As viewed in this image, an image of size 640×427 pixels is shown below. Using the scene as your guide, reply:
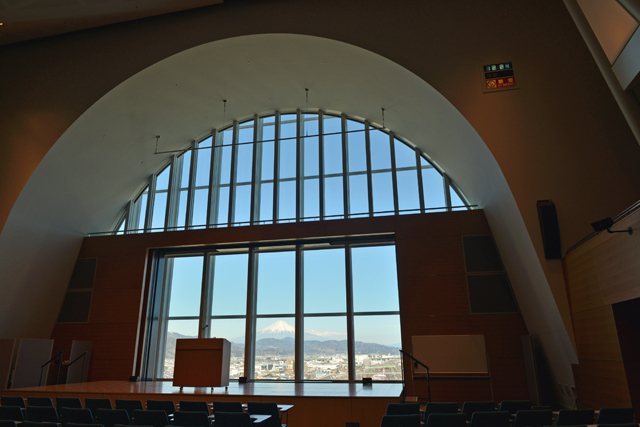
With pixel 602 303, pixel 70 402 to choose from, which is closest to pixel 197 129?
pixel 70 402

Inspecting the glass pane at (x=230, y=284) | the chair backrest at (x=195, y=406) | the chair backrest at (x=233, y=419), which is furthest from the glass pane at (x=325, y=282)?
the chair backrest at (x=233, y=419)

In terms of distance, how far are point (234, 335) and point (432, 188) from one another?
6753 mm

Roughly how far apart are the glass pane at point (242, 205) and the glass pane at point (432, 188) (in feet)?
16.9

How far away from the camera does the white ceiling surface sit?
9.42 m

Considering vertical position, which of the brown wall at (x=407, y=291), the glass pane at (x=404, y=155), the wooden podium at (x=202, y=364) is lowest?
the wooden podium at (x=202, y=364)

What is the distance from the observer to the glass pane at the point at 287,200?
40.1 ft

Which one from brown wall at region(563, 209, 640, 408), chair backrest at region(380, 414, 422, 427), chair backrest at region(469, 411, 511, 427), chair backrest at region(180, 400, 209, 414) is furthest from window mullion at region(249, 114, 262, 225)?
chair backrest at region(469, 411, 511, 427)

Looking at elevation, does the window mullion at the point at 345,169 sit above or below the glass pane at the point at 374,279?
above

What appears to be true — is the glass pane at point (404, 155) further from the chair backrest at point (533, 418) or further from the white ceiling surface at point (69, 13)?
the chair backrest at point (533, 418)

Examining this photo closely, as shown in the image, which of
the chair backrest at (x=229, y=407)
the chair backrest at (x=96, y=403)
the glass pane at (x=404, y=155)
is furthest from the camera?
the glass pane at (x=404, y=155)

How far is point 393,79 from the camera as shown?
32.2 feet

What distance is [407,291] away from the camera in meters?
9.79

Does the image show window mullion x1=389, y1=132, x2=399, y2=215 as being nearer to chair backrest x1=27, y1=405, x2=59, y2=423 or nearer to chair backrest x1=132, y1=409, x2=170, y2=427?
chair backrest x1=132, y1=409, x2=170, y2=427

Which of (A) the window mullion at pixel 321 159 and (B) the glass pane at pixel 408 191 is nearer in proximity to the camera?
(B) the glass pane at pixel 408 191
